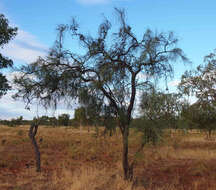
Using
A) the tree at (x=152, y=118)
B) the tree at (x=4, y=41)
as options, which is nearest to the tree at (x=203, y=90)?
the tree at (x=152, y=118)

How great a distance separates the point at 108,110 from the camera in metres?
9.45

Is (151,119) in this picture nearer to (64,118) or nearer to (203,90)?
(203,90)

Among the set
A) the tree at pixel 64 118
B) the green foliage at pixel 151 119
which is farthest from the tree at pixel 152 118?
the tree at pixel 64 118

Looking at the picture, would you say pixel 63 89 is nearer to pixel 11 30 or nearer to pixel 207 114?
pixel 11 30

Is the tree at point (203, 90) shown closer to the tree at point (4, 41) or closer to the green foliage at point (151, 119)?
the green foliage at point (151, 119)

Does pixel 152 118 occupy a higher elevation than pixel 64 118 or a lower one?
lower

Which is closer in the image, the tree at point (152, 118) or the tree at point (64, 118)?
the tree at point (152, 118)

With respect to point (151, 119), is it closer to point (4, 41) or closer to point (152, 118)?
point (152, 118)

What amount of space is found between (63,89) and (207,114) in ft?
21.9

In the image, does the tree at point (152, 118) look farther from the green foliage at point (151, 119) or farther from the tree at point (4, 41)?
the tree at point (4, 41)

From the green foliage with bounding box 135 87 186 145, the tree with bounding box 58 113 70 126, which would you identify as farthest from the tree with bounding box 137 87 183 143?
the tree with bounding box 58 113 70 126

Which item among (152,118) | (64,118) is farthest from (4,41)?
(64,118)

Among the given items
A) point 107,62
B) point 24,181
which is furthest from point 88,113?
point 24,181

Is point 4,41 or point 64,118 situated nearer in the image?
point 4,41
